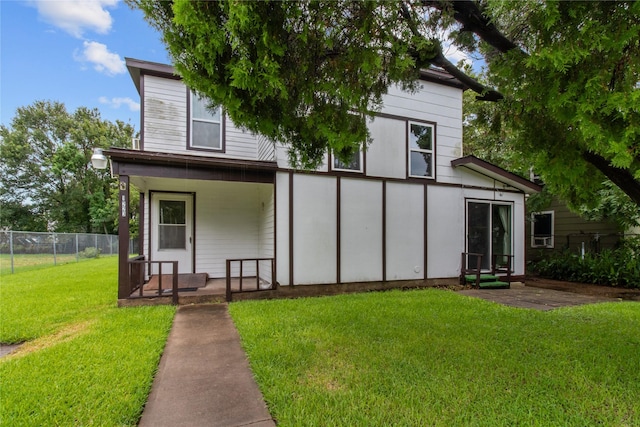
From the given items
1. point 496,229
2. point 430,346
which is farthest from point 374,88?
point 496,229

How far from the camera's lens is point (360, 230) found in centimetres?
710

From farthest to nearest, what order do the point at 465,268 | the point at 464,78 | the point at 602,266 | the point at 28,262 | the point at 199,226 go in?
the point at 28,262, the point at 602,266, the point at 465,268, the point at 199,226, the point at 464,78

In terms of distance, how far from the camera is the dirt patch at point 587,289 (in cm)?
714

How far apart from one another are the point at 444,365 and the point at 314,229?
401 centimetres

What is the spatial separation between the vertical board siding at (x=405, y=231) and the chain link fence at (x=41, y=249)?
11405mm

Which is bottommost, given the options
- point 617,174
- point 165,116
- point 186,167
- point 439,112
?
point 617,174

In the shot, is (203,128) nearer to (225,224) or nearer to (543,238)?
(225,224)

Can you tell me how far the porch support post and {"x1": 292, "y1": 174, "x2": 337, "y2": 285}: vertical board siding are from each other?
3021 millimetres

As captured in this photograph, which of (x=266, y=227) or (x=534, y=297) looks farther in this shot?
(x=266, y=227)

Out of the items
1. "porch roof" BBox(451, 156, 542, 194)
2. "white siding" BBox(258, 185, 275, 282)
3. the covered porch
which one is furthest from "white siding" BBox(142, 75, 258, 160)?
"porch roof" BBox(451, 156, 542, 194)

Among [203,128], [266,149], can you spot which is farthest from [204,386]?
[203,128]

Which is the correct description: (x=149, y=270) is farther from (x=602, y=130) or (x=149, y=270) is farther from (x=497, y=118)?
(x=602, y=130)

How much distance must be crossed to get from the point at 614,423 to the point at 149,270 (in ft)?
27.0

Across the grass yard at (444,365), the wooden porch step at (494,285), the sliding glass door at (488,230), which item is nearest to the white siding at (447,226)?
the sliding glass door at (488,230)
